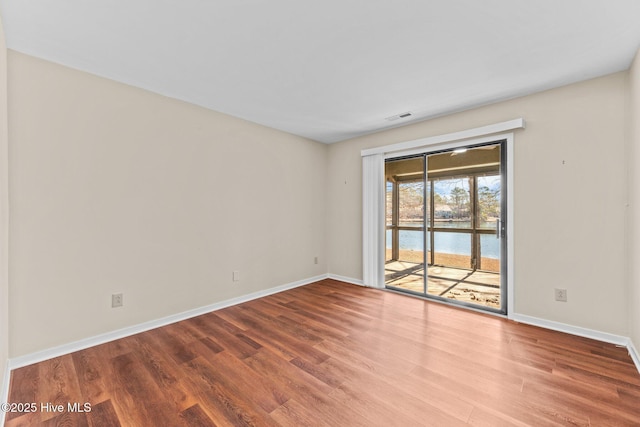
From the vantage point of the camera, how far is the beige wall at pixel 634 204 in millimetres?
2084

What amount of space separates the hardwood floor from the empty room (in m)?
0.02

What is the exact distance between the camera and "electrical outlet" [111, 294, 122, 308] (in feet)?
8.20

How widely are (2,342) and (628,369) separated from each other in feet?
14.4

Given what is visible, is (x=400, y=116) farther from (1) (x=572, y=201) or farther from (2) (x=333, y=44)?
(1) (x=572, y=201)

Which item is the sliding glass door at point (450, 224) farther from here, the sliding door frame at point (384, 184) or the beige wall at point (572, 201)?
the beige wall at point (572, 201)

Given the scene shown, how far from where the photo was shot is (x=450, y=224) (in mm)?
4258

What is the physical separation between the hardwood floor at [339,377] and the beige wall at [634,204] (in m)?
0.35

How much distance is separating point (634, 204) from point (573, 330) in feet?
4.19

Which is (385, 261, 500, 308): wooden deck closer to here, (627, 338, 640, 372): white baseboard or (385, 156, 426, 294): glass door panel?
(385, 156, 426, 294): glass door panel

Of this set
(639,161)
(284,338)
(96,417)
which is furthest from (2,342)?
(639,161)

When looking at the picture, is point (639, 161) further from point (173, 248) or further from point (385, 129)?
point (173, 248)

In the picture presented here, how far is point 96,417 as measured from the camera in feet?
5.10
